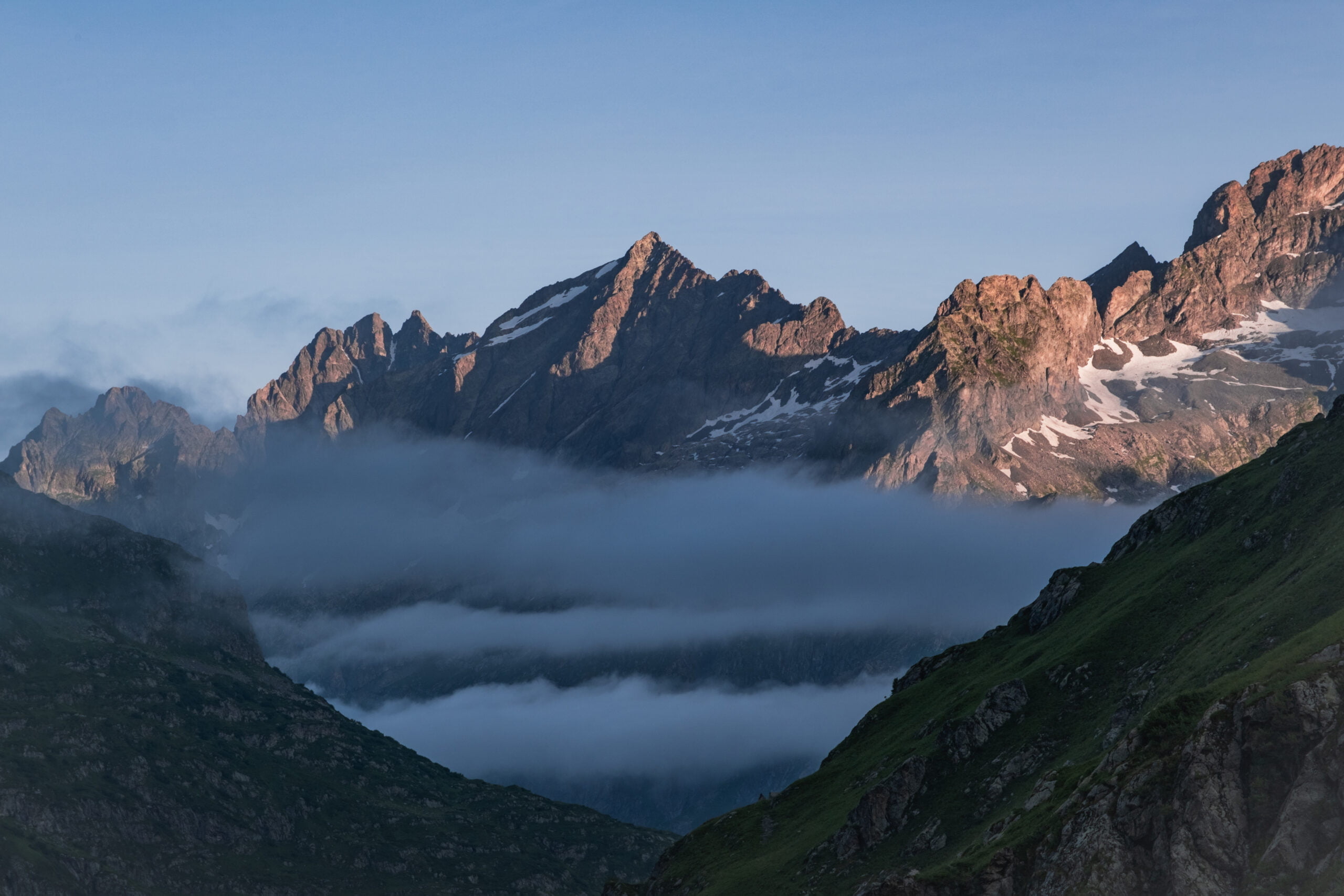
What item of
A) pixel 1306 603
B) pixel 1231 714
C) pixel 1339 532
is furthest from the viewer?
pixel 1339 532

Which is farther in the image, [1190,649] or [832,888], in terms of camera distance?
[832,888]

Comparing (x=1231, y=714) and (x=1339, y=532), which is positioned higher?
(x=1339, y=532)

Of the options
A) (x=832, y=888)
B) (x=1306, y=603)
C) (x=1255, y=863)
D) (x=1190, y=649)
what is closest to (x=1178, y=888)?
(x=1255, y=863)

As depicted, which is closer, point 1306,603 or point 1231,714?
point 1231,714

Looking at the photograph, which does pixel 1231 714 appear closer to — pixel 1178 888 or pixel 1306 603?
pixel 1178 888

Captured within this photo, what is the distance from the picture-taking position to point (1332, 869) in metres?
110

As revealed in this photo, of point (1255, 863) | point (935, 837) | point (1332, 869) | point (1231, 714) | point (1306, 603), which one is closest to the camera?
point (1332, 869)

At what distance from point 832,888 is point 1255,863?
285 ft

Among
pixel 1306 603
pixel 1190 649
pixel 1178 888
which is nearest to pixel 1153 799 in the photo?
pixel 1178 888

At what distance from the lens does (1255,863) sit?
118m

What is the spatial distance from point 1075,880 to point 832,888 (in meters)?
69.2

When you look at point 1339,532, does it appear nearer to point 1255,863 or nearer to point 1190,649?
point 1190,649

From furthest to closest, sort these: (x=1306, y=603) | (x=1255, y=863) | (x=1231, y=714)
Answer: (x=1306, y=603) < (x=1231, y=714) < (x=1255, y=863)

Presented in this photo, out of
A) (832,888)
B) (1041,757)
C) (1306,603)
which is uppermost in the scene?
(1306,603)
